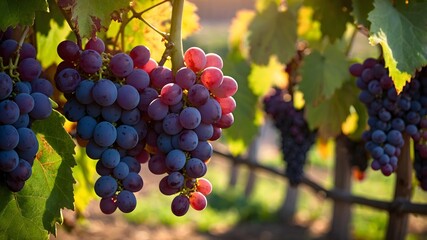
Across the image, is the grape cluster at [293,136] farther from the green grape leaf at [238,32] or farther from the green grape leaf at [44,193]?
the green grape leaf at [44,193]

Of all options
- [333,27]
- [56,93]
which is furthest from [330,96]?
[56,93]

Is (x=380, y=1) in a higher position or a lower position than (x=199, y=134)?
higher

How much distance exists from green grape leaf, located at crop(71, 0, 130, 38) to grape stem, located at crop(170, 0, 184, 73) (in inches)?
3.7

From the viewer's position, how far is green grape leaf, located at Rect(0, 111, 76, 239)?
886 millimetres

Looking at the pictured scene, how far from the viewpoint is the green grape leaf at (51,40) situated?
1.28m

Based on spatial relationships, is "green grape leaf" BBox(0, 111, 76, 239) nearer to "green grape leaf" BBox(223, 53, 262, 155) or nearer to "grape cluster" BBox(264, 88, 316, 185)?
"green grape leaf" BBox(223, 53, 262, 155)

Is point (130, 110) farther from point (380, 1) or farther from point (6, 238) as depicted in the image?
point (380, 1)

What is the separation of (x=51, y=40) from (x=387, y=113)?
0.78 metres

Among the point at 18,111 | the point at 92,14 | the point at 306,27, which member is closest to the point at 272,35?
the point at 306,27

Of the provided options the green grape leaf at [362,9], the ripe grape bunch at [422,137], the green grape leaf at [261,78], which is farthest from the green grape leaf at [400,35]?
the green grape leaf at [261,78]

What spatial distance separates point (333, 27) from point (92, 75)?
0.81 metres

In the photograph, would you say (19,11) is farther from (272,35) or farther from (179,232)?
(179,232)

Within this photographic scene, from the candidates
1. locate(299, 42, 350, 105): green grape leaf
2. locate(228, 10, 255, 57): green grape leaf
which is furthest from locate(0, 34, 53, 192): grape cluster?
locate(228, 10, 255, 57): green grape leaf

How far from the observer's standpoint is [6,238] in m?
0.88
